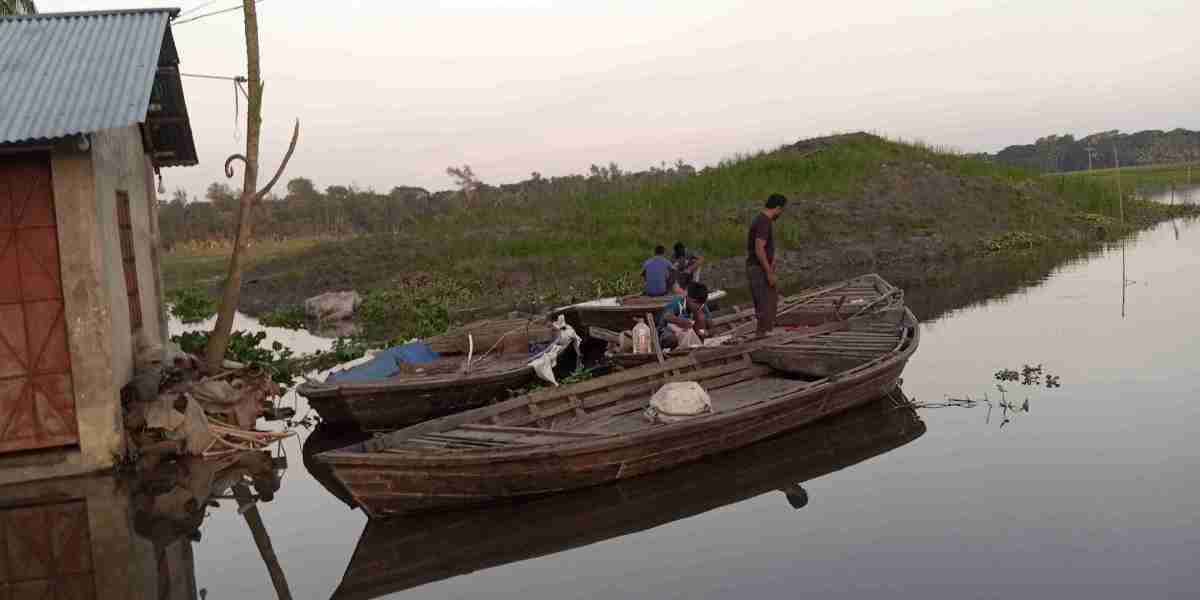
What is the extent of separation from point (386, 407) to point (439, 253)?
18.0m

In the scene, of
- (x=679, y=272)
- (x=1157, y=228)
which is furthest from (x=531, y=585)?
(x=1157, y=228)

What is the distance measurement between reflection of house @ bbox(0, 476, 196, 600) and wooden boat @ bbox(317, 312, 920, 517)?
138 cm

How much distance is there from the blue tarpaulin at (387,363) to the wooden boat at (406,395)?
25 centimetres

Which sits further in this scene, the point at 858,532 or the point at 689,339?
the point at 689,339

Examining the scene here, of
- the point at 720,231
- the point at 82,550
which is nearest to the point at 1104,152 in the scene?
the point at 720,231

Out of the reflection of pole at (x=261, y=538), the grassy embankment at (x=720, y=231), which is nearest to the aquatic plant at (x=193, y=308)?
the grassy embankment at (x=720, y=231)

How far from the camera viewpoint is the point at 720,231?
28.3m

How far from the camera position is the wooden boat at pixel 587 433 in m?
6.88

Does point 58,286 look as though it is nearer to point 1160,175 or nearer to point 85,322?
point 85,322

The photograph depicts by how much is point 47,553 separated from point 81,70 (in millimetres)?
4807

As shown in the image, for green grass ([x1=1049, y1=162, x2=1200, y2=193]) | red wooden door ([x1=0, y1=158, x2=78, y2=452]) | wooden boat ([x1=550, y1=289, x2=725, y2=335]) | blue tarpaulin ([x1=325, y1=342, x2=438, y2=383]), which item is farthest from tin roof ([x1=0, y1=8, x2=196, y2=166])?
green grass ([x1=1049, y1=162, x2=1200, y2=193])

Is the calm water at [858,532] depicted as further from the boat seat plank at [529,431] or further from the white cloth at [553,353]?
the white cloth at [553,353]

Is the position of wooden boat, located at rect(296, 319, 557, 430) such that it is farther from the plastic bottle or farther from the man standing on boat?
the man standing on boat

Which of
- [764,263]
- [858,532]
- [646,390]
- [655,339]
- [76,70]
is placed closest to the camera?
[858,532]
